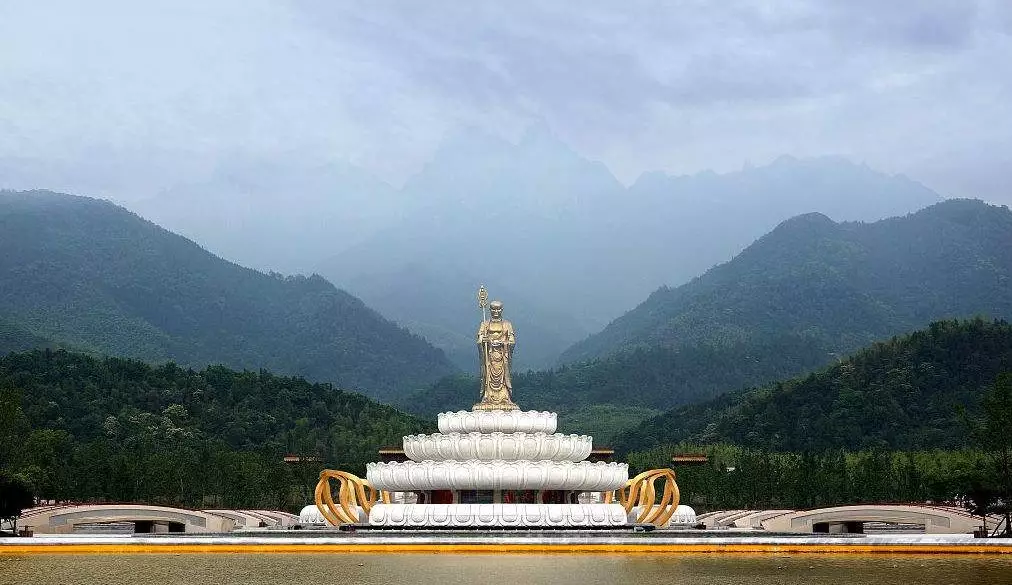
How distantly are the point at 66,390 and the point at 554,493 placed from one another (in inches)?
2103

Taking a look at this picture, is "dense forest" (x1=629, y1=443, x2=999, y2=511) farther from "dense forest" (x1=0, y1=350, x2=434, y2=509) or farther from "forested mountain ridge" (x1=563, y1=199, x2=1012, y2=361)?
"forested mountain ridge" (x1=563, y1=199, x2=1012, y2=361)

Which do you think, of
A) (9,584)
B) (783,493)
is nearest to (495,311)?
(9,584)

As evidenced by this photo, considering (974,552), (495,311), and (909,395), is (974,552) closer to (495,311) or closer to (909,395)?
(495,311)

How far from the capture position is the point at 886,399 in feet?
253

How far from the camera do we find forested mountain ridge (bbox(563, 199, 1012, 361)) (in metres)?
141

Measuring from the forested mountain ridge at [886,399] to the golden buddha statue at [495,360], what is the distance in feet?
136

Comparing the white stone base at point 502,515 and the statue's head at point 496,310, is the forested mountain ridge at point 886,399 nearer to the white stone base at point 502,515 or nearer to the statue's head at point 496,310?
the statue's head at point 496,310

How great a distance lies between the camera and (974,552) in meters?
23.5

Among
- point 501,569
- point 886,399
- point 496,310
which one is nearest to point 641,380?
point 886,399

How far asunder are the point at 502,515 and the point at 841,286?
127381mm

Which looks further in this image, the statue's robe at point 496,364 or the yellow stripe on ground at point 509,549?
the statue's robe at point 496,364

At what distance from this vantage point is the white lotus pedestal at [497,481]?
92.0 feet

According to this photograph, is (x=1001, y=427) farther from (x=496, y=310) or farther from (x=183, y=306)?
(x=183, y=306)

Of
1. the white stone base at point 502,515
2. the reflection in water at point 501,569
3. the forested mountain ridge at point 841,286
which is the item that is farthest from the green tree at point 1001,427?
the forested mountain ridge at point 841,286
